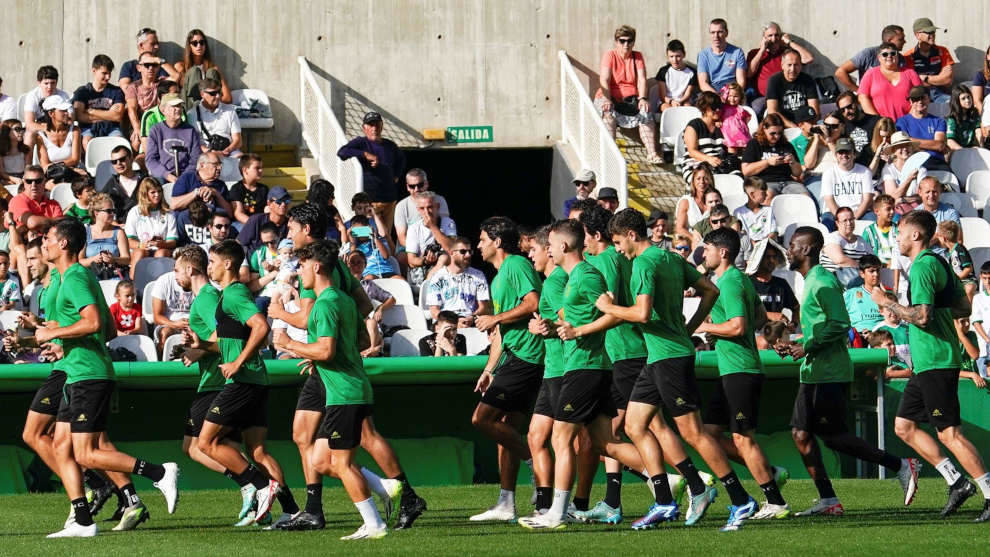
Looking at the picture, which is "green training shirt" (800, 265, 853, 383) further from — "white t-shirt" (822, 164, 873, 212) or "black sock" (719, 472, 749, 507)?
"white t-shirt" (822, 164, 873, 212)

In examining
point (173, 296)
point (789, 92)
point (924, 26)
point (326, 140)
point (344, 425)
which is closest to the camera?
point (344, 425)

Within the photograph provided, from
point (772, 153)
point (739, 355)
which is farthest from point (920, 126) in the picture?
point (739, 355)

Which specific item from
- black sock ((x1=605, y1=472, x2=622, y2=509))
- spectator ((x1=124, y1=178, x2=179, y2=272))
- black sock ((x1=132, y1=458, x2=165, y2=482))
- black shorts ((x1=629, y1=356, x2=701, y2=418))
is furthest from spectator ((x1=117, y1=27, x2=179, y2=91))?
black shorts ((x1=629, y1=356, x2=701, y2=418))

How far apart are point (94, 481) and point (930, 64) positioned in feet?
47.1

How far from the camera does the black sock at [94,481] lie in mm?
11430

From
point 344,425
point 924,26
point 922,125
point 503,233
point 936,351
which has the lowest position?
point 344,425

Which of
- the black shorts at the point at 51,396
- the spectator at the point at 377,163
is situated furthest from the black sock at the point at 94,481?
the spectator at the point at 377,163

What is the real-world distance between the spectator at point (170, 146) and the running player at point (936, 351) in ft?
32.7

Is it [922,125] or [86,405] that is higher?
[922,125]

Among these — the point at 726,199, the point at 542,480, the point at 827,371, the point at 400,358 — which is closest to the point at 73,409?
the point at 542,480

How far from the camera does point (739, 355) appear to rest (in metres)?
10.8

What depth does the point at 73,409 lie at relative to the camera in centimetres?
1031

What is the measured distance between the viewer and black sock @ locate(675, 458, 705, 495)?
987 centimetres

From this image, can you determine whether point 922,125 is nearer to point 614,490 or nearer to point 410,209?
point 410,209
